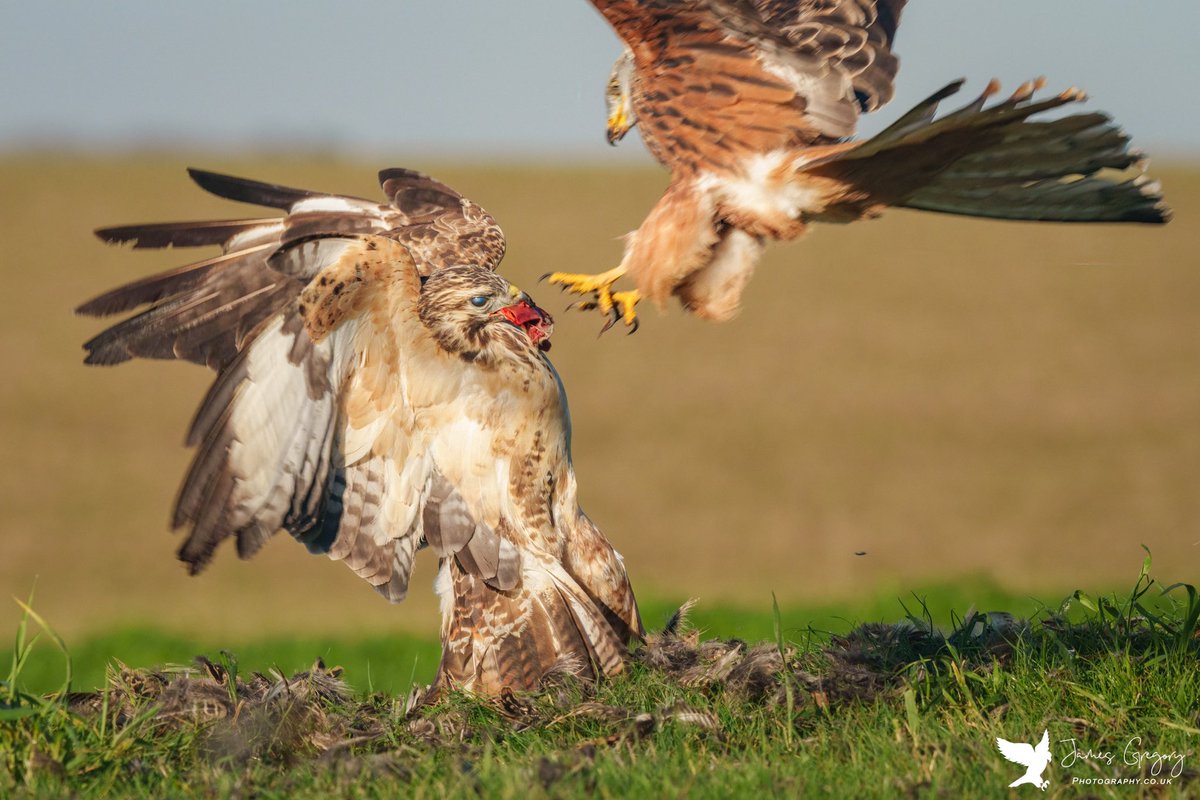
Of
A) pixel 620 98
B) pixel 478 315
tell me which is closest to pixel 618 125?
pixel 620 98

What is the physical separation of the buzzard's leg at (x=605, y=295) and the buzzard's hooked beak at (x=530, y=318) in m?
0.17

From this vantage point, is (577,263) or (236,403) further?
(577,263)

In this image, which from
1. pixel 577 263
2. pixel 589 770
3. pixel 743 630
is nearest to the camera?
pixel 589 770

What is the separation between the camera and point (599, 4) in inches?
188

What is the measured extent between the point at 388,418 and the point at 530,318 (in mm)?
644

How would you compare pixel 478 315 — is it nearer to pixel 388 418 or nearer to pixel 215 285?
pixel 388 418

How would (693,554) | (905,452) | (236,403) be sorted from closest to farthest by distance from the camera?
(236,403) < (693,554) < (905,452)

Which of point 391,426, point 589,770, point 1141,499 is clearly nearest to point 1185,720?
point 589,770

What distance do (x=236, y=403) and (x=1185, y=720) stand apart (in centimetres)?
324

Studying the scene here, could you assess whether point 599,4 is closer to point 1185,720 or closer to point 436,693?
point 436,693

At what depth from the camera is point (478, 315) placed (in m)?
4.68

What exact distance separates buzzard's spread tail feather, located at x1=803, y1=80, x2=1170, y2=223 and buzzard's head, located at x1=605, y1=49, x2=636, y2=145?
93 centimetres

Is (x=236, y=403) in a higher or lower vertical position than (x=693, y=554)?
higher

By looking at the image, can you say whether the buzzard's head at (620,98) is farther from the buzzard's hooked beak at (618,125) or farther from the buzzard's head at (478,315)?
the buzzard's head at (478,315)
